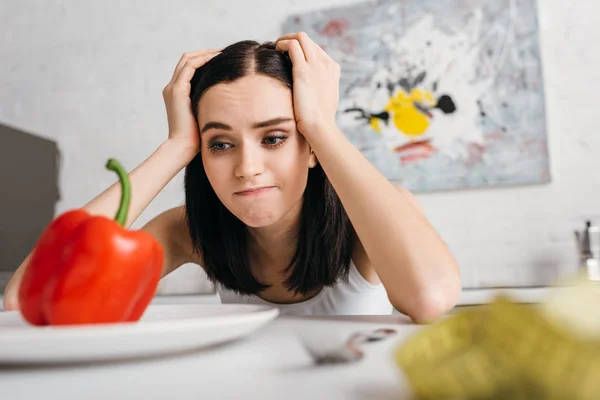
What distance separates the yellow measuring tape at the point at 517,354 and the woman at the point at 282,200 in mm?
469

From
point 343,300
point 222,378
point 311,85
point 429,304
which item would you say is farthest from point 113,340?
point 343,300

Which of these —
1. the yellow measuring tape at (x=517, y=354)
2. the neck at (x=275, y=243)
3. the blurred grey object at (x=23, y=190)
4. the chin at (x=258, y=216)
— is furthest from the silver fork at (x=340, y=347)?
the blurred grey object at (x=23, y=190)

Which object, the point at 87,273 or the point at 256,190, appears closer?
the point at 87,273

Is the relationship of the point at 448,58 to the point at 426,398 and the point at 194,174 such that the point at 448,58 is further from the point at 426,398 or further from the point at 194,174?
the point at 426,398

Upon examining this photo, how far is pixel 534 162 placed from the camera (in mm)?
1806

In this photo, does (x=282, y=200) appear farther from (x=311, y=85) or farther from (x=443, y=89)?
(x=443, y=89)

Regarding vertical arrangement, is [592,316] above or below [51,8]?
below

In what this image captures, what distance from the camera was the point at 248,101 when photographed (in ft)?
2.94

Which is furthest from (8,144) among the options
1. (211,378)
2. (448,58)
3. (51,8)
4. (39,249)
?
(211,378)

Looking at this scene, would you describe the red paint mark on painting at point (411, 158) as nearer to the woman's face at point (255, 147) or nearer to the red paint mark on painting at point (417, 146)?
the red paint mark on painting at point (417, 146)

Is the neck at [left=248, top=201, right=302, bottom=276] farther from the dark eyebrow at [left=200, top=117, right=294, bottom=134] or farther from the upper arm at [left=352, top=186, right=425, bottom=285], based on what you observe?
the dark eyebrow at [left=200, top=117, right=294, bottom=134]

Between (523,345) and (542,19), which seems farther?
(542,19)

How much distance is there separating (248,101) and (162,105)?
1.60 metres

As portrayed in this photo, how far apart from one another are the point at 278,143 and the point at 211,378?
622 millimetres
